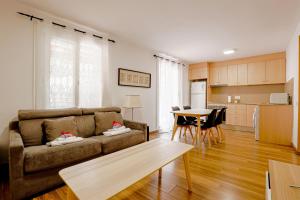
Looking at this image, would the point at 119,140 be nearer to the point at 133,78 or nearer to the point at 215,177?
the point at 215,177

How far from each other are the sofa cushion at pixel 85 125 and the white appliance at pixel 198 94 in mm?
4471

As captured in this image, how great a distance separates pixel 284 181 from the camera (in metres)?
0.99

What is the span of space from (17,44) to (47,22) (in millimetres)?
591

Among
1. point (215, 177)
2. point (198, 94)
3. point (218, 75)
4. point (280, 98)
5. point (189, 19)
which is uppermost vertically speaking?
point (189, 19)

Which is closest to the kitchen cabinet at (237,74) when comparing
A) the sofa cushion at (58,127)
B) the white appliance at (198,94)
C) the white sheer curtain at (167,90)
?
the white appliance at (198,94)

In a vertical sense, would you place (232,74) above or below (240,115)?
above

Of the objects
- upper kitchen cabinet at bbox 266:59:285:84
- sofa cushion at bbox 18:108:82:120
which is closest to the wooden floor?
sofa cushion at bbox 18:108:82:120

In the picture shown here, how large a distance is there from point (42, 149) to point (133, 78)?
266 centimetres

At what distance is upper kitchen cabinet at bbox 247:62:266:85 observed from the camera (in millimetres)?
4918

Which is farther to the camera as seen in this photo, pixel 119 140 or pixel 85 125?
pixel 85 125

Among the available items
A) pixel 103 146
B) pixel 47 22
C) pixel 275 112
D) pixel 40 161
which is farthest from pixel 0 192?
pixel 275 112

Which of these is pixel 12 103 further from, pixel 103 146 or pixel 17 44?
pixel 103 146

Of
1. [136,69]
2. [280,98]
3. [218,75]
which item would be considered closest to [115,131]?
[136,69]

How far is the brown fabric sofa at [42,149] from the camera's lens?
1.56 meters
